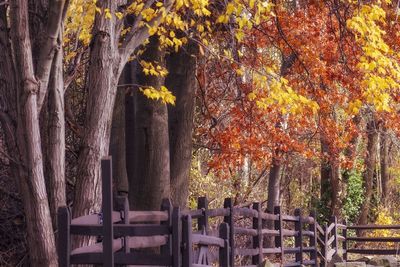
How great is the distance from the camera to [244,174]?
31.5 m

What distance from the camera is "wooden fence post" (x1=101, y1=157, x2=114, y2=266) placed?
6.77 m

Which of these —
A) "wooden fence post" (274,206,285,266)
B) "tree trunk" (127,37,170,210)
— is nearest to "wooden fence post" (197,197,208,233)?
"tree trunk" (127,37,170,210)

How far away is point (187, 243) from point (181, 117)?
7337 millimetres

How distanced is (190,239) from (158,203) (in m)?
5.72

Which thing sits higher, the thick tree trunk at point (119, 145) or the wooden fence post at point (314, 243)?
the thick tree trunk at point (119, 145)

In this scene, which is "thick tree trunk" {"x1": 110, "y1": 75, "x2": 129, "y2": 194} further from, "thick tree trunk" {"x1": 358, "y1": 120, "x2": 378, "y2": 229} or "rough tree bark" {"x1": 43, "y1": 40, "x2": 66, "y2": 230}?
"thick tree trunk" {"x1": 358, "y1": 120, "x2": 378, "y2": 229}

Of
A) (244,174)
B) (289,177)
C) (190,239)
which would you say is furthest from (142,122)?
(289,177)

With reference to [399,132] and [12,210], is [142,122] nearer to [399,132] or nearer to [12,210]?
[12,210]

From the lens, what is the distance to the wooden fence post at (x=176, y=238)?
Answer: 299 inches

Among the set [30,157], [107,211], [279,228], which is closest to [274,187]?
[279,228]

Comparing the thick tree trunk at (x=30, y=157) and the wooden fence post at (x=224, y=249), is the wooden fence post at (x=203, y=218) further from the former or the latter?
the thick tree trunk at (x=30, y=157)

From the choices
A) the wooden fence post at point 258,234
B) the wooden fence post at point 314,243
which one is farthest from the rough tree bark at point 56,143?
the wooden fence post at point 314,243

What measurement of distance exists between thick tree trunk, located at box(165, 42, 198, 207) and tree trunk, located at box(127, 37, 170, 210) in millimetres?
902

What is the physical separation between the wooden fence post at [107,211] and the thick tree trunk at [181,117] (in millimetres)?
7115
